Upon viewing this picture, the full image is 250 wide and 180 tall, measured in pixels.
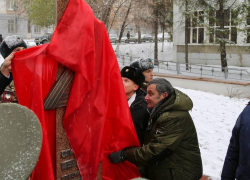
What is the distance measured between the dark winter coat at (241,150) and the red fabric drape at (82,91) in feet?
2.50

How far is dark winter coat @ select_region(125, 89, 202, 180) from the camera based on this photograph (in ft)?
8.23

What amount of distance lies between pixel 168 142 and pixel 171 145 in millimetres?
32

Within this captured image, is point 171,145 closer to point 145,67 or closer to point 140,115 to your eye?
point 140,115

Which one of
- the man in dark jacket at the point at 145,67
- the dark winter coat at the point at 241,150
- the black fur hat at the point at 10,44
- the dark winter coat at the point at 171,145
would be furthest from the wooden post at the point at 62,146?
the man in dark jacket at the point at 145,67

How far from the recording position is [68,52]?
231 centimetres

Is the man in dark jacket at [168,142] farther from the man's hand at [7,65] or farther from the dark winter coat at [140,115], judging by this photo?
the man's hand at [7,65]

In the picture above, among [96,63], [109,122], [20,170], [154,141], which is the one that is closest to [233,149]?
[154,141]

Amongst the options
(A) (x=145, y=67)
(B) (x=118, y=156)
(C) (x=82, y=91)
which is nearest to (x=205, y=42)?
(A) (x=145, y=67)

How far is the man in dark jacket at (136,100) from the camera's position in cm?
298

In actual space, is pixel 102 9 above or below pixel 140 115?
above

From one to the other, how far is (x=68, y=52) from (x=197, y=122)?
19.1 ft

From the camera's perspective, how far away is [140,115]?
117 inches

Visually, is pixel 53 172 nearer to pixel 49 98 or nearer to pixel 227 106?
pixel 49 98

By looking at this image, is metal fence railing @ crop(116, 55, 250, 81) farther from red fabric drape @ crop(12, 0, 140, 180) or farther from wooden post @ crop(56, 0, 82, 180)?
wooden post @ crop(56, 0, 82, 180)
